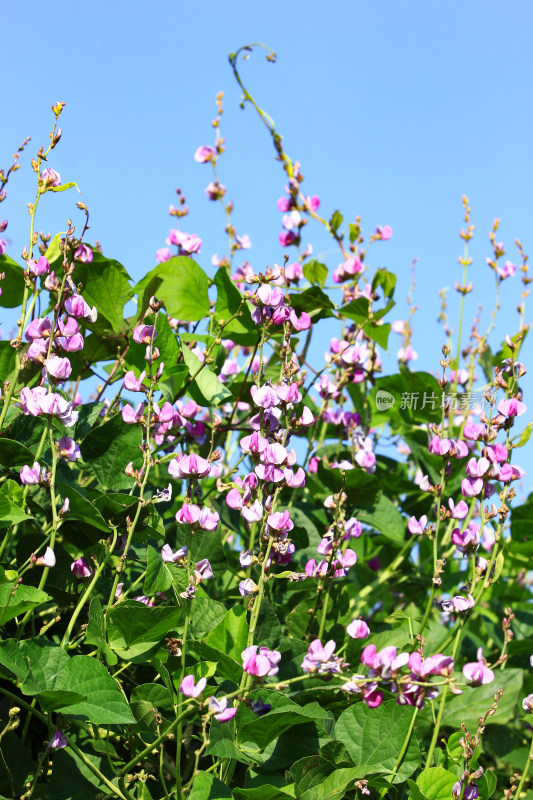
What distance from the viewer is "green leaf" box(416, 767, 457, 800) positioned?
1.46m

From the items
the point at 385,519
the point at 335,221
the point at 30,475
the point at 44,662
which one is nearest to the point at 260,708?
the point at 44,662

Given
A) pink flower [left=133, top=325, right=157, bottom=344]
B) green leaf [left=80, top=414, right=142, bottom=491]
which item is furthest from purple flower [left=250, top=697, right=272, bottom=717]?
pink flower [left=133, top=325, right=157, bottom=344]

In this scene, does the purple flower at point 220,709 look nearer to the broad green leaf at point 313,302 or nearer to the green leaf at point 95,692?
the green leaf at point 95,692

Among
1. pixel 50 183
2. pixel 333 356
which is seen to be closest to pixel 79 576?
pixel 50 183

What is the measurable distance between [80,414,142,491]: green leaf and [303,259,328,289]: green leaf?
944mm

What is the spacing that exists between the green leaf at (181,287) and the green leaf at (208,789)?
1.06 meters

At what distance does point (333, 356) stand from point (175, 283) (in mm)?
508

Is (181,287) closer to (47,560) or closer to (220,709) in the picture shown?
(47,560)

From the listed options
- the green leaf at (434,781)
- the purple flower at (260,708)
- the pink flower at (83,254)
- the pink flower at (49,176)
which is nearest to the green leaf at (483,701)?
the green leaf at (434,781)

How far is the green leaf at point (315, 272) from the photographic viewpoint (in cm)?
237

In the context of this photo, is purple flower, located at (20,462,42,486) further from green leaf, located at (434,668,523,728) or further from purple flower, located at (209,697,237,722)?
green leaf, located at (434,668,523,728)

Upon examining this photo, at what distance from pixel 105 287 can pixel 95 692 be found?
98 centimetres

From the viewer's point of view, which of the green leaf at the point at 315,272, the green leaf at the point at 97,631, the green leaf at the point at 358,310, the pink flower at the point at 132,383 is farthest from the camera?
the green leaf at the point at 315,272

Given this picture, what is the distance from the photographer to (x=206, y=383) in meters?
1.67
